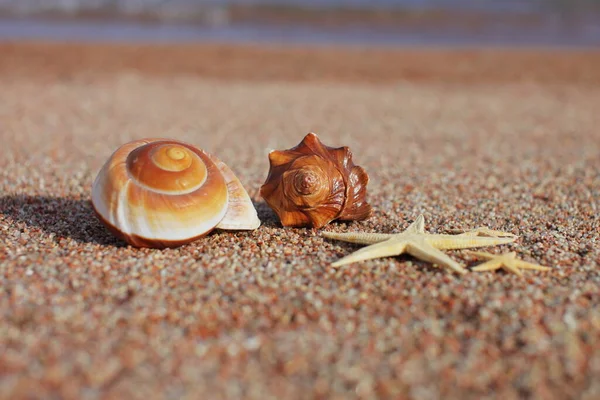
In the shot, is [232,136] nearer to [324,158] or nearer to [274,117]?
[274,117]

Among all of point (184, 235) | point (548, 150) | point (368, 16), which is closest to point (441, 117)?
point (548, 150)

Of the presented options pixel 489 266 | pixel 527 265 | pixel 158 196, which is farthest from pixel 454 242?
pixel 158 196

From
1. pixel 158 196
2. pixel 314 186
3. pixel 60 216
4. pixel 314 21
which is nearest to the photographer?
pixel 158 196

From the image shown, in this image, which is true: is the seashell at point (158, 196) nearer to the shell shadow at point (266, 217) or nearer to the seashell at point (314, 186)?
the seashell at point (314, 186)

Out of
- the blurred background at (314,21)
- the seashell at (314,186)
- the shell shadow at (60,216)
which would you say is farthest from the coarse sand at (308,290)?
the blurred background at (314,21)

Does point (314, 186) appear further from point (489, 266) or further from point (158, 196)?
point (489, 266)

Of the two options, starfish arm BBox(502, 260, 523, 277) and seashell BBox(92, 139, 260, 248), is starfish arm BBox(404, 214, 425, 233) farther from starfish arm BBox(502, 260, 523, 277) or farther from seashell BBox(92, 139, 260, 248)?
seashell BBox(92, 139, 260, 248)

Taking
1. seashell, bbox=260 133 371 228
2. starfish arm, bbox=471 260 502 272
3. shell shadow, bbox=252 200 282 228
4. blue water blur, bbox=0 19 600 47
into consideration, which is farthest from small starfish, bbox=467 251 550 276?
blue water blur, bbox=0 19 600 47
